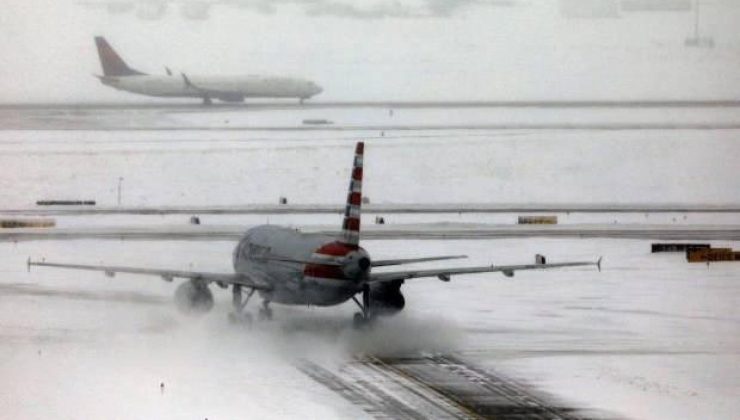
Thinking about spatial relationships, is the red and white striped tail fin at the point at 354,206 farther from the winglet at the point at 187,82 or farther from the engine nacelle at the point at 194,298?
the winglet at the point at 187,82

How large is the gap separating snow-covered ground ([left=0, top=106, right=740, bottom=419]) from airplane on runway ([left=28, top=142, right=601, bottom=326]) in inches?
37.1

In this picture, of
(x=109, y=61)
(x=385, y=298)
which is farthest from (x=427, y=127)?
(x=385, y=298)

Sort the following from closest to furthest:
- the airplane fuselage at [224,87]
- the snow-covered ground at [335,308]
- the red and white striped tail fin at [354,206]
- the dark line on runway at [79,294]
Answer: the snow-covered ground at [335,308] < the red and white striped tail fin at [354,206] < the dark line on runway at [79,294] < the airplane fuselage at [224,87]

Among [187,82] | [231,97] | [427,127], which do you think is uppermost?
[187,82]

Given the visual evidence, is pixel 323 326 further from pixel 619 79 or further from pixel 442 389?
pixel 619 79

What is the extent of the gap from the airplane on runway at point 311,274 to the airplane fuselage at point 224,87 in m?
75.3

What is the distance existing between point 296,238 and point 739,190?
52115mm

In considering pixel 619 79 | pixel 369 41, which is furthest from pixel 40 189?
pixel 619 79

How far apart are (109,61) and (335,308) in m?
75.2

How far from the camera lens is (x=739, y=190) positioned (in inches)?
4131

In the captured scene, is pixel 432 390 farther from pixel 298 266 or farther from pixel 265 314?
pixel 265 314

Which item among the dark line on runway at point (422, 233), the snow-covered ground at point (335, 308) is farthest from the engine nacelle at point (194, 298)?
the dark line on runway at point (422, 233)

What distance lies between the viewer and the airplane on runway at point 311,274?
182ft

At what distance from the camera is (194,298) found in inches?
2405
